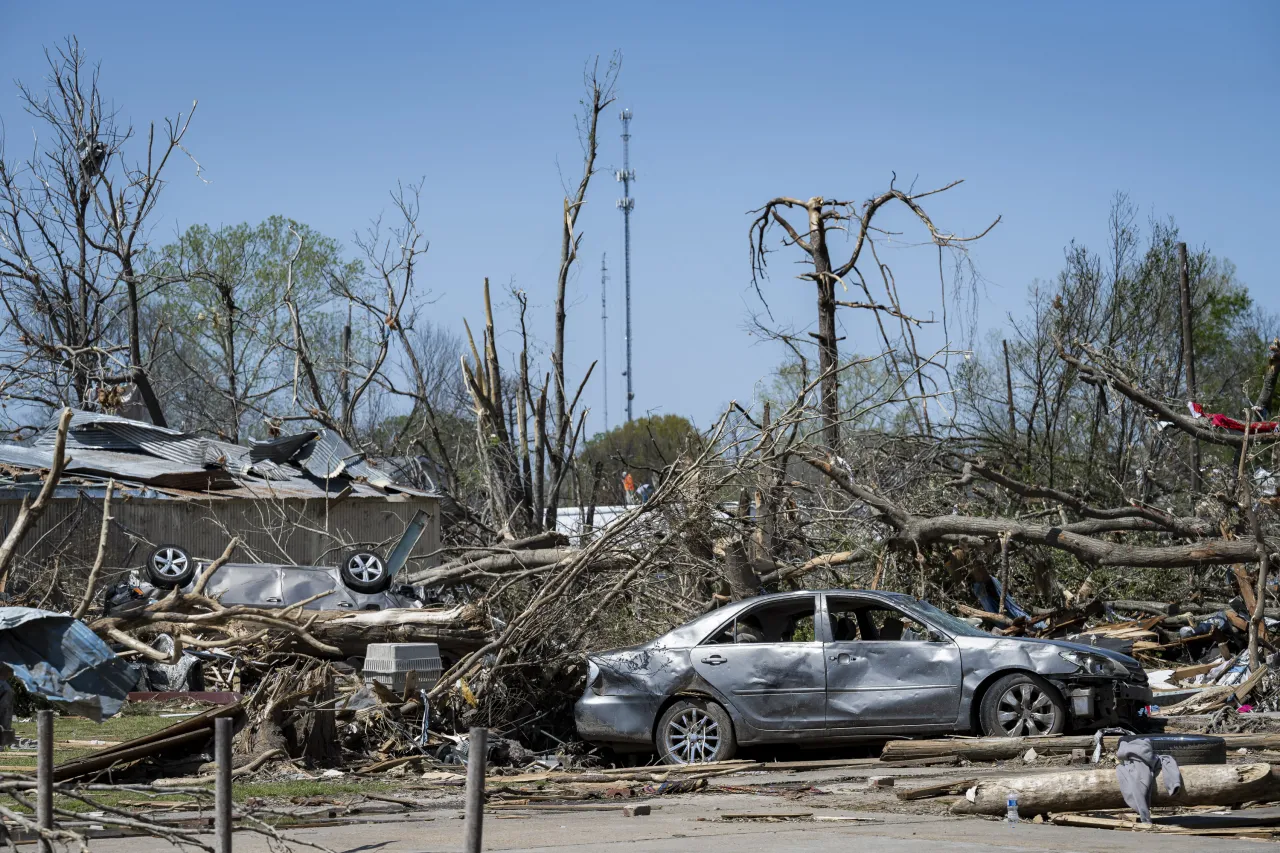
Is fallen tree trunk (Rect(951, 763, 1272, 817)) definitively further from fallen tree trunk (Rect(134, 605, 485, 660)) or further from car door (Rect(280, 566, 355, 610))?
car door (Rect(280, 566, 355, 610))

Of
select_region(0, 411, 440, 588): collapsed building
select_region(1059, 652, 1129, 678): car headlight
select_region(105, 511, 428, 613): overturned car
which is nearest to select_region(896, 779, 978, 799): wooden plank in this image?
select_region(1059, 652, 1129, 678): car headlight

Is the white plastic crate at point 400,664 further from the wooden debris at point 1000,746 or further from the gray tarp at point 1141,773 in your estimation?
the gray tarp at point 1141,773

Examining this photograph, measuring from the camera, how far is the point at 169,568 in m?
19.9

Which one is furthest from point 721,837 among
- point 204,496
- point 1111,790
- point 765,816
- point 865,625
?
point 204,496

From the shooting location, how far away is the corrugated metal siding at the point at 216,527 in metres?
22.6

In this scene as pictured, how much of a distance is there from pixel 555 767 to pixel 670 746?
1.10m

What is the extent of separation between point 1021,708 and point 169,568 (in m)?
13.3

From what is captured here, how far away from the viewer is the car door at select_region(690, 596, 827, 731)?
38.5 ft

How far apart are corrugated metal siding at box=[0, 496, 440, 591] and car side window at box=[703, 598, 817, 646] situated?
961 cm

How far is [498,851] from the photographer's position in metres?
7.20

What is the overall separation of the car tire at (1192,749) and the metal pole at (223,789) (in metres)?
5.71

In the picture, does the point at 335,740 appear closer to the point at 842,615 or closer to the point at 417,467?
the point at 842,615

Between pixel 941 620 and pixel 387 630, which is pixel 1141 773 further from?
pixel 387 630

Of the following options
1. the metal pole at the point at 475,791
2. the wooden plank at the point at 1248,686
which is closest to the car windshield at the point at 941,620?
the wooden plank at the point at 1248,686
